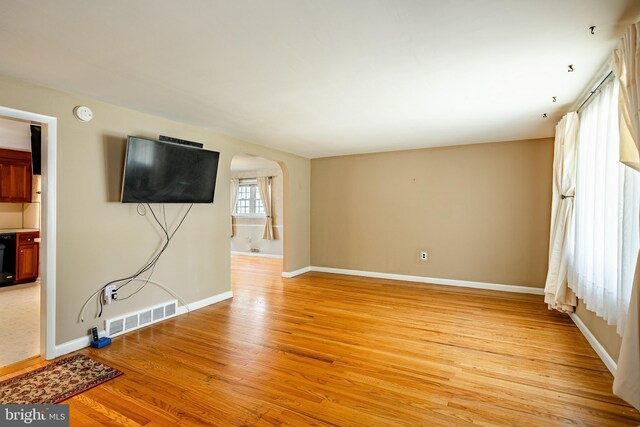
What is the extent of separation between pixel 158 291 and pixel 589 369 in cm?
420

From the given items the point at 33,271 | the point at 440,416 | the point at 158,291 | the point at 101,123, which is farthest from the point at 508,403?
the point at 33,271

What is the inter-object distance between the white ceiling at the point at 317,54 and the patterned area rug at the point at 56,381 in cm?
231

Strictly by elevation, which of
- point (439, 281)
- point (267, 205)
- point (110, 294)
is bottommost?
point (439, 281)

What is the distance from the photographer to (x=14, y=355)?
9.07 ft

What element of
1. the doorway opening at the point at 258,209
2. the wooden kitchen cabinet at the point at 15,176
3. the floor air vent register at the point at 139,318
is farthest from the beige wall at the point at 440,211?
the wooden kitchen cabinet at the point at 15,176

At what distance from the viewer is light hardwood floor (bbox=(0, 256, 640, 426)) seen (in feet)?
6.53

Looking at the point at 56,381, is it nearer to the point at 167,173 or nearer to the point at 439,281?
the point at 167,173

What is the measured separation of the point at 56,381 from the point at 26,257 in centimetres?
430

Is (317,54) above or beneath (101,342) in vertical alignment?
above

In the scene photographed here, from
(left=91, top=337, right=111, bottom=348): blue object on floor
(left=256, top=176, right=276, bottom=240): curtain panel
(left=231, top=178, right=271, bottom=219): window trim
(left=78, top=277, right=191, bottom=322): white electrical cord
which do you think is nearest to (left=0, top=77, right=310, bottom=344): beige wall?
(left=78, top=277, right=191, bottom=322): white electrical cord

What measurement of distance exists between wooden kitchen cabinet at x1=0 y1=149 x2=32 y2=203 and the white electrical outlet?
14.0 ft

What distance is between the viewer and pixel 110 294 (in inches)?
124

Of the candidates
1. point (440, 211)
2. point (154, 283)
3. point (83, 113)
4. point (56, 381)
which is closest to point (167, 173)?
point (83, 113)

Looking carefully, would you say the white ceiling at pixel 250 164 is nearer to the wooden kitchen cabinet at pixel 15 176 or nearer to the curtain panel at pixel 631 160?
the wooden kitchen cabinet at pixel 15 176
